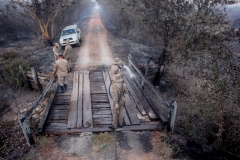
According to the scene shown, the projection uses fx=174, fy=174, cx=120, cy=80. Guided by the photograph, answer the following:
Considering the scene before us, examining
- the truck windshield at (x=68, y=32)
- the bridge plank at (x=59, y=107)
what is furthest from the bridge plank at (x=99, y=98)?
the truck windshield at (x=68, y=32)

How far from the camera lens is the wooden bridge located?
5934mm

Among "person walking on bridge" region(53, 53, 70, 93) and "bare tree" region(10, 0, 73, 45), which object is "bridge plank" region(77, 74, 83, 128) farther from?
"bare tree" region(10, 0, 73, 45)

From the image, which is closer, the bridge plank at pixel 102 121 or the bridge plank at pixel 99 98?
the bridge plank at pixel 102 121

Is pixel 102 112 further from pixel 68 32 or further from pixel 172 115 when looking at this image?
pixel 68 32

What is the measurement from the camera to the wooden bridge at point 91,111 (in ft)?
19.5

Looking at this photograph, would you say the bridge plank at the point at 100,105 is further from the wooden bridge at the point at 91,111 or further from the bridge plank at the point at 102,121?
the bridge plank at the point at 102,121

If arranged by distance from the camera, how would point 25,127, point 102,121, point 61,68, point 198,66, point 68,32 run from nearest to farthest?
1. point 25,127
2. point 102,121
3. point 61,68
4. point 198,66
5. point 68,32

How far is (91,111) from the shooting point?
6.74m

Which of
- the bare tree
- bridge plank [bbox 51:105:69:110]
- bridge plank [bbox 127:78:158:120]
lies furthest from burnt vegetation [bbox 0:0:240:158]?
bridge plank [bbox 51:105:69:110]

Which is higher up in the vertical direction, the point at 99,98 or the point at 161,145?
the point at 99,98

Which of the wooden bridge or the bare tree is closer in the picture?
the wooden bridge

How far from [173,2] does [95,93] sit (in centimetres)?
705

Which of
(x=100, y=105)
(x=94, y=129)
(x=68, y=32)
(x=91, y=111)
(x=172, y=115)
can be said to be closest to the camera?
(x=172, y=115)

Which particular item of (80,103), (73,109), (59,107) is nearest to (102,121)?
(73,109)
